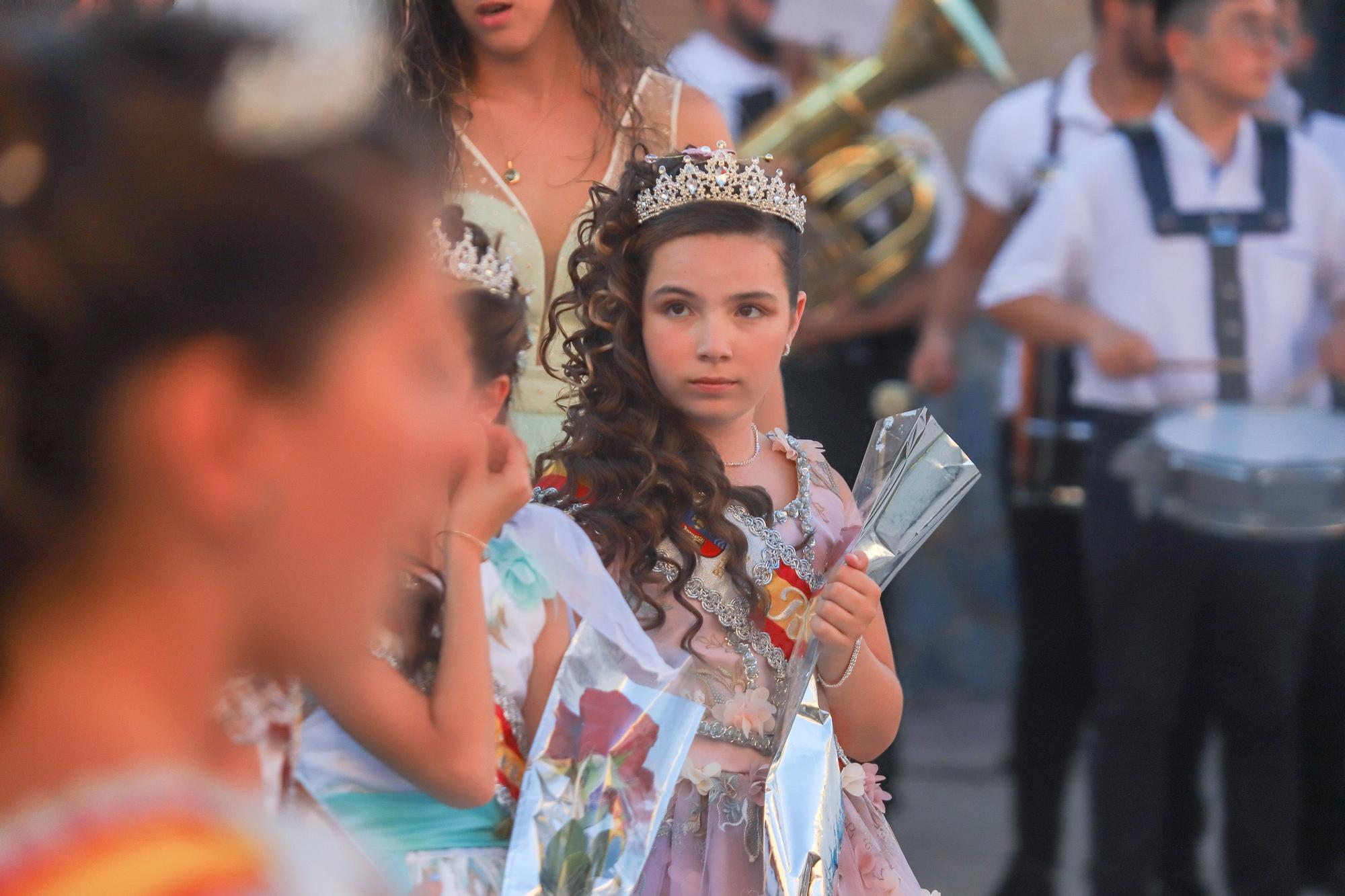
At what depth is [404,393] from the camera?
0.85 m

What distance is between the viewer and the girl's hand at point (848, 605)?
6.07 feet

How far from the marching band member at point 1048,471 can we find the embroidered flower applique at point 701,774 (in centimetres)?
227

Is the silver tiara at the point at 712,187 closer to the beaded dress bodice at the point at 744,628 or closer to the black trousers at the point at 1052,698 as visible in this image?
the beaded dress bodice at the point at 744,628

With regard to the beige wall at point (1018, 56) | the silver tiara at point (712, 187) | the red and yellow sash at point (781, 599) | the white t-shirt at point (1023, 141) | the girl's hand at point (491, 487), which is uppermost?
the beige wall at point (1018, 56)

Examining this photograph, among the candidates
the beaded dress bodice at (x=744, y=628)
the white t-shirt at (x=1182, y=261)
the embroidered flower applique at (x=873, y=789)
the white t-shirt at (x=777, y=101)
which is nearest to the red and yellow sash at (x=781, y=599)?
the beaded dress bodice at (x=744, y=628)

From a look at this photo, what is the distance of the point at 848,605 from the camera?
185 centimetres

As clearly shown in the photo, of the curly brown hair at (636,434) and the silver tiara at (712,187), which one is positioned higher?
the silver tiara at (712,187)

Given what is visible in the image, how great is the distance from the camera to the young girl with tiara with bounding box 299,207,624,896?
171 cm

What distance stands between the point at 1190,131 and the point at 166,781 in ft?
11.1

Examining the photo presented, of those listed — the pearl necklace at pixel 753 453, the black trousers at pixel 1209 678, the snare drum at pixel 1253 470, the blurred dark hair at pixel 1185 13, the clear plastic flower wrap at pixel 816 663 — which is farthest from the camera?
the blurred dark hair at pixel 1185 13

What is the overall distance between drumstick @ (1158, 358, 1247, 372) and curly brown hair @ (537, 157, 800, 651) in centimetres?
174

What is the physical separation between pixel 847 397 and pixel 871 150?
959 mm

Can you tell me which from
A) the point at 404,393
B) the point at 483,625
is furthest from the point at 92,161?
the point at 483,625

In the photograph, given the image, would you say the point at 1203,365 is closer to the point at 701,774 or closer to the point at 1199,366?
the point at 1199,366
